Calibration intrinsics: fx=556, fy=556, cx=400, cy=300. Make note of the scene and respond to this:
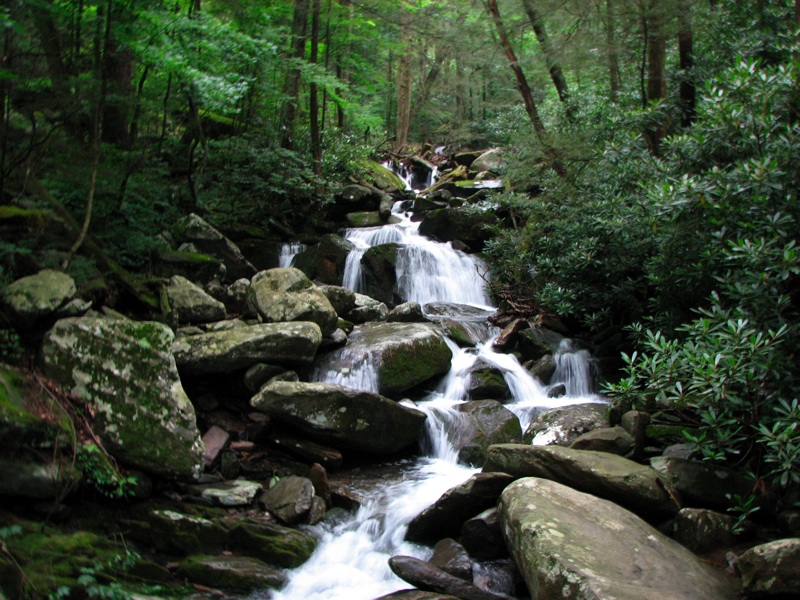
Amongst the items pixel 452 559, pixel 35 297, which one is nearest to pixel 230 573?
pixel 452 559

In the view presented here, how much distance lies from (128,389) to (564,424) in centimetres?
486

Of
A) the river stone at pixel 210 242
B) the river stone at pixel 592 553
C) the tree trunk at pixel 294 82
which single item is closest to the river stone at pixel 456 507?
the river stone at pixel 592 553

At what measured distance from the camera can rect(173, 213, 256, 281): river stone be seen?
Answer: 10.4 meters

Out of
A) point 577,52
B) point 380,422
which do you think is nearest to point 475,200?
point 577,52

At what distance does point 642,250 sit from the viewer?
851 cm

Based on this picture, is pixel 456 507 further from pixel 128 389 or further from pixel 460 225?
pixel 460 225

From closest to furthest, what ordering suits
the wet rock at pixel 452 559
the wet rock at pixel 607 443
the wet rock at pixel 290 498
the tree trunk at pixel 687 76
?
the wet rock at pixel 452 559
the wet rock at pixel 290 498
the wet rock at pixel 607 443
the tree trunk at pixel 687 76

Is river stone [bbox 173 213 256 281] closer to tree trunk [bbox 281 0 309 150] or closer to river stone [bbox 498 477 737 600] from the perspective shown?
tree trunk [bbox 281 0 309 150]

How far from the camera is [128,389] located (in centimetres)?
529

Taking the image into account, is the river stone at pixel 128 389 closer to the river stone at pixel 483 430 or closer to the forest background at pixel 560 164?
the forest background at pixel 560 164

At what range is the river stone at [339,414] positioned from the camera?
6512 millimetres

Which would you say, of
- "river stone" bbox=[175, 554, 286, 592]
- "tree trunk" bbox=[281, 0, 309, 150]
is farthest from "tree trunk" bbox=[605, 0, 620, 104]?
"river stone" bbox=[175, 554, 286, 592]

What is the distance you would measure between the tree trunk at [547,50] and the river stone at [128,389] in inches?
353

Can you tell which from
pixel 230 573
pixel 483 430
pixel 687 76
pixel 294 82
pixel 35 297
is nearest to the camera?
pixel 230 573
